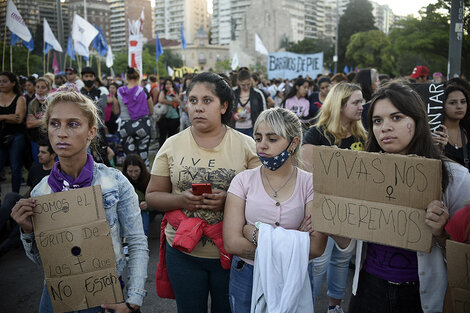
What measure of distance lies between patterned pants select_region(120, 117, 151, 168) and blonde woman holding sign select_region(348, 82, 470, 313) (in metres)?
5.79

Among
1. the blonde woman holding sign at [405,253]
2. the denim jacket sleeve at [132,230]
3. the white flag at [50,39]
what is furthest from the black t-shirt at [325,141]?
the white flag at [50,39]

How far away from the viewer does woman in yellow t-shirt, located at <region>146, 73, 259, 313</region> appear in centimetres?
252

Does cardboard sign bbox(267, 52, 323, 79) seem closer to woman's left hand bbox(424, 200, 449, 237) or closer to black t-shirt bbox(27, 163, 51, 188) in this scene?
black t-shirt bbox(27, 163, 51, 188)

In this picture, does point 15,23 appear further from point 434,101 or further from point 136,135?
point 434,101

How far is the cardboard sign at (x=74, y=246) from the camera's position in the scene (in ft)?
6.41

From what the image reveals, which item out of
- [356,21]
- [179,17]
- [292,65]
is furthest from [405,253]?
[179,17]

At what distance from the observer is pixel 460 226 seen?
5.64 ft

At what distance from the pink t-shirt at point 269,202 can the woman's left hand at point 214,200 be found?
77 mm

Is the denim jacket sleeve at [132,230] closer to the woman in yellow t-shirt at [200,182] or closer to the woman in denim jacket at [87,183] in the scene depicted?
the woman in denim jacket at [87,183]

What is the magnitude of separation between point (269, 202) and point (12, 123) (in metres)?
5.95

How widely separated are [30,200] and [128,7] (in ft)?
535

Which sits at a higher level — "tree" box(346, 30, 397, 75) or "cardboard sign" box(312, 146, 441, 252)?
"tree" box(346, 30, 397, 75)

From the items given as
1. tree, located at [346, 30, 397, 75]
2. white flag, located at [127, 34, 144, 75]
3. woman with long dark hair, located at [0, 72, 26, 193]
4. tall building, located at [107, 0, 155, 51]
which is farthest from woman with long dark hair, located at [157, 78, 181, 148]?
tall building, located at [107, 0, 155, 51]

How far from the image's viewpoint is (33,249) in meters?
2.13
